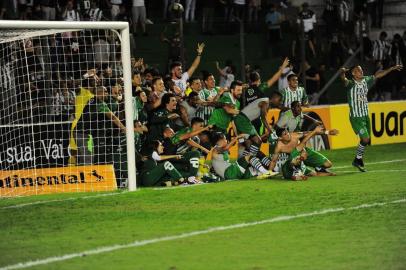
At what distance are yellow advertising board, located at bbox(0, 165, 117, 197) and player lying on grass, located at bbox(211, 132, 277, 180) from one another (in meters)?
2.05

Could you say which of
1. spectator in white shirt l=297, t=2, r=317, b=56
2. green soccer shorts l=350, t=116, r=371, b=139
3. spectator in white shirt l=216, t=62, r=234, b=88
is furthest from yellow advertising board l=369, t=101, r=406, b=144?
green soccer shorts l=350, t=116, r=371, b=139

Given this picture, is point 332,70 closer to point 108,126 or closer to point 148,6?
point 148,6

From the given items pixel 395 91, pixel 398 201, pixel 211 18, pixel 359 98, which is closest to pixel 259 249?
pixel 398 201

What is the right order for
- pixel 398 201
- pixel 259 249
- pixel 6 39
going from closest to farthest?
pixel 259 249
pixel 398 201
pixel 6 39

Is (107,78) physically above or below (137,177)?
above

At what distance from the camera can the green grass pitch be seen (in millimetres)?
11719

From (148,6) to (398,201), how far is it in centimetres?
1516

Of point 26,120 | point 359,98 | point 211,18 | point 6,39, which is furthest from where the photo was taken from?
point 211,18

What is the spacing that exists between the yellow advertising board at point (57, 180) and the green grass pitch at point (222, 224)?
73 cm

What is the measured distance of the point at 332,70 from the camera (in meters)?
30.8

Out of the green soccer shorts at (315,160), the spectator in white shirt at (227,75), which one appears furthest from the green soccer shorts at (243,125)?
the spectator in white shirt at (227,75)

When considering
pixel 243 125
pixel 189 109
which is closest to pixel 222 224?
pixel 243 125

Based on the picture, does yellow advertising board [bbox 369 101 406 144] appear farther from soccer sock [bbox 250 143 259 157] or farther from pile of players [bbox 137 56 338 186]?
soccer sock [bbox 250 143 259 157]

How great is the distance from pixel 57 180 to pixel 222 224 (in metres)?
5.37
